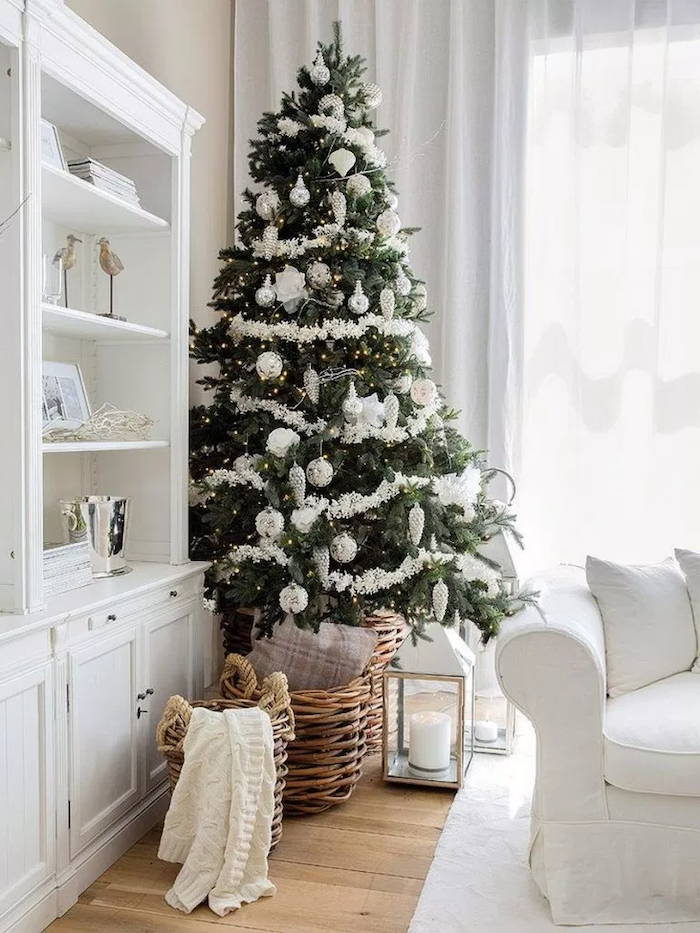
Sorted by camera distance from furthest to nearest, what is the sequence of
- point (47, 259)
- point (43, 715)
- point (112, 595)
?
point (47, 259) < point (112, 595) < point (43, 715)

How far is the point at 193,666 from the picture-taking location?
296cm

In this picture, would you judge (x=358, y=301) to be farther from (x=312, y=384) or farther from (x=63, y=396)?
(x=63, y=396)

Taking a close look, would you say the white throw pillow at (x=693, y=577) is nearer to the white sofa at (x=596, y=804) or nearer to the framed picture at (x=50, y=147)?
the white sofa at (x=596, y=804)

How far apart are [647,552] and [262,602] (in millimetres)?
1660

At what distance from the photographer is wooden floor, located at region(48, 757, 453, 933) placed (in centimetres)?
219

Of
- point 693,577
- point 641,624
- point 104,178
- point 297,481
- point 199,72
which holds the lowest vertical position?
point 641,624

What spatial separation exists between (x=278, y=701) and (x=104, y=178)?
160 cm

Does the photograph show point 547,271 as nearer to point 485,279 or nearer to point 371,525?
point 485,279

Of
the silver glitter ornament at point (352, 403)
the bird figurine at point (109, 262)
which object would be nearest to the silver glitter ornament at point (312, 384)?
the silver glitter ornament at point (352, 403)

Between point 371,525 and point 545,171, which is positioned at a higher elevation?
point 545,171

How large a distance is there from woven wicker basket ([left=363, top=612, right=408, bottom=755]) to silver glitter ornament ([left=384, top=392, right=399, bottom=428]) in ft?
2.16

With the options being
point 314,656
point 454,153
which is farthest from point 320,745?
point 454,153

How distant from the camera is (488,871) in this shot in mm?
2414

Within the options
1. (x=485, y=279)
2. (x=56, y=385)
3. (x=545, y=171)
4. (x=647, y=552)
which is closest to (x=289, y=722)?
(x=56, y=385)
